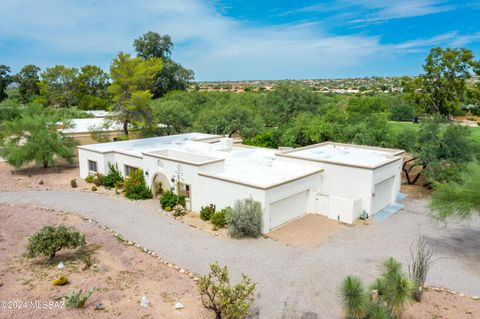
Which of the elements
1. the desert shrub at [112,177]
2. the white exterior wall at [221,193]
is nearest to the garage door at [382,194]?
the white exterior wall at [221,193]

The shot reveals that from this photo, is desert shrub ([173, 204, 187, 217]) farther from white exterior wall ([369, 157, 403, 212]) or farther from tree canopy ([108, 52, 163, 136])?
tree canopy ([108, 52, 163, 136])

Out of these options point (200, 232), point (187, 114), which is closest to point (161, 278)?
point (200, 232)

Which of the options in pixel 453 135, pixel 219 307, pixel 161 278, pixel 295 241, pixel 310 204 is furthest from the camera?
pixel 453 135

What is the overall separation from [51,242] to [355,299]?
35.2 ft

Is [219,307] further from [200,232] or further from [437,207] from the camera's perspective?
[437,207]

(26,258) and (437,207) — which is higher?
(437,207)

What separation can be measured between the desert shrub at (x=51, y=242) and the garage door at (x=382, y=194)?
15135mm

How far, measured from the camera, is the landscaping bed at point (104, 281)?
10.0m

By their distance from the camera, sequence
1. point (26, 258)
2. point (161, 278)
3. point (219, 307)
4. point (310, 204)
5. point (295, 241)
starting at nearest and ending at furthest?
point (219, 307)
point (161, 278)
point (26, 258)
point (295, 241)
point (310, 204)

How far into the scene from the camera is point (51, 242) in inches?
507

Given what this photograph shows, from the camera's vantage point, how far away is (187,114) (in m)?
40.8

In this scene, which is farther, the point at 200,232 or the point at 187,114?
the point at 187,114

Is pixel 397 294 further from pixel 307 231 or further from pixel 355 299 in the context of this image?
pixel 307 231

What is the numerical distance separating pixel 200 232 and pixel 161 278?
4586 millimetres
